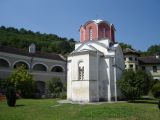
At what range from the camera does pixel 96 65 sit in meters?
29.6

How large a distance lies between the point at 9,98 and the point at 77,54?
35.7 ft

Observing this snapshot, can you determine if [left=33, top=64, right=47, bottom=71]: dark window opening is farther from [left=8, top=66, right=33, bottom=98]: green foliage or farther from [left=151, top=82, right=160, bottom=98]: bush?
[left=151, top=82, right=160, bottom=98]: bush

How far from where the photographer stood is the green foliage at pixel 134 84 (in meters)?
27.0

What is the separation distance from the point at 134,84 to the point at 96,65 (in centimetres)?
551

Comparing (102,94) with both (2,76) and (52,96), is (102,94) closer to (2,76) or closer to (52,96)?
Result: (52,96)

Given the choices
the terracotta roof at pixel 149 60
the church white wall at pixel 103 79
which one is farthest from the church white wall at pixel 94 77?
the terracotta roof at pixel 149 60

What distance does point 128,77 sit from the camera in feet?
91.0

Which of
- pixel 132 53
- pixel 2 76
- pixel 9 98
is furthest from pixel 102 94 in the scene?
pixel 132 53

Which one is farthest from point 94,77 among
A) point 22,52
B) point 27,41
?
point 27,41

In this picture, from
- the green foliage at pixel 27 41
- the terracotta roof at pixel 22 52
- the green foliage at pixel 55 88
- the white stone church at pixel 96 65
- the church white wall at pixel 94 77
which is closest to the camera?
the church white wall at pixel 94 77

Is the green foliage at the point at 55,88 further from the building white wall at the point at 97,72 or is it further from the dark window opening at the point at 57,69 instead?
the dark window opening at the point at 57,69

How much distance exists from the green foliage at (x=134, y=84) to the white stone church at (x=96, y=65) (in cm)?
222

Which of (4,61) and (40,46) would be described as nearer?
(4,61)

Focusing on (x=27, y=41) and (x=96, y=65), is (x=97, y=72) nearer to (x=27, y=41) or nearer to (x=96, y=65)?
(x=96, y=65)
